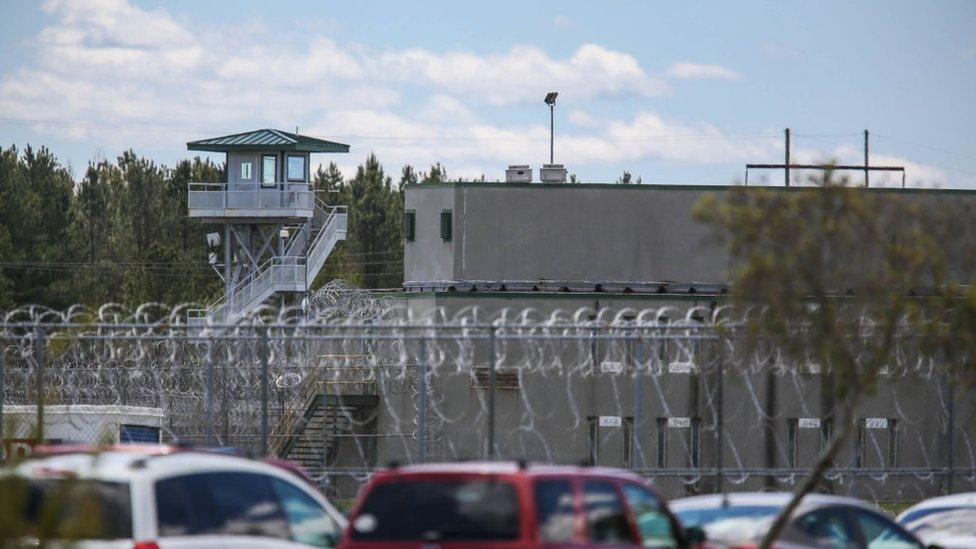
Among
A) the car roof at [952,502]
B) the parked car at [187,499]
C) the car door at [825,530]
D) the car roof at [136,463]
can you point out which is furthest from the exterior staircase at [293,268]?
the car roof at [136,463]

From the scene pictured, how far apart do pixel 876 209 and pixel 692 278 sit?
2194 cm

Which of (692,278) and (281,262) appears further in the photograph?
(281,262)

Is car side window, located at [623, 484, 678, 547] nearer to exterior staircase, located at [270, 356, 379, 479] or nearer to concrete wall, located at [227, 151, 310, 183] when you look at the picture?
exterior staircase, located at [270, 356, 379, 479]

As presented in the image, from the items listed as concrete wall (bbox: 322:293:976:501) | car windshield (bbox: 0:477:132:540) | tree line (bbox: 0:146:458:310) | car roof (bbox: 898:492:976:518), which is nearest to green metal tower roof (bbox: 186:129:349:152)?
tree line (bbox: 0:146:458:310)

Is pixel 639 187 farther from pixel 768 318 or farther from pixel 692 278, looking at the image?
pixel 768 318

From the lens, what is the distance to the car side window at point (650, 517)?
38.6 ft

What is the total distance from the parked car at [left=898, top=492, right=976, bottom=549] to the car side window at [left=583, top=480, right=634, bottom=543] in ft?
17.4

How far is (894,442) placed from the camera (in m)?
30.2

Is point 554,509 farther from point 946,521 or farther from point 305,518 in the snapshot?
point 946,521

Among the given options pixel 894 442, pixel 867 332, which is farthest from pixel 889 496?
pixel 867 332

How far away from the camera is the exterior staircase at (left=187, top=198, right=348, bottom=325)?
55.3 meters

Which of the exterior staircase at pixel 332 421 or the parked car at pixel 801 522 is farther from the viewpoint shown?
the exterior staircase at pixel 332 421

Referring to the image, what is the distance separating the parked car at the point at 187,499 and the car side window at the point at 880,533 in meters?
4.30

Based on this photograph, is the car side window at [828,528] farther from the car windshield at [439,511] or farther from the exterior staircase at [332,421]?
the exterior staircase at [332,421]
